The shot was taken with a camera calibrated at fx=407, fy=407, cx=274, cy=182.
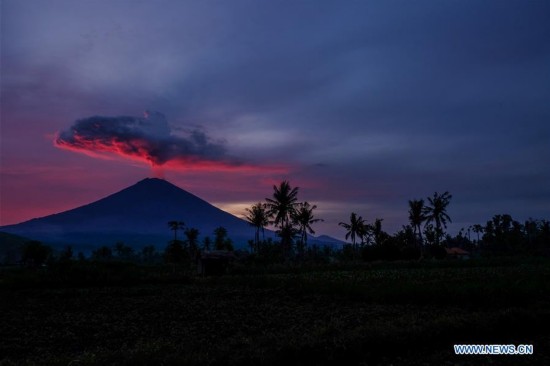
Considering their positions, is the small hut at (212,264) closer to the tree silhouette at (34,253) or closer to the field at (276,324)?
the field at (276,324)

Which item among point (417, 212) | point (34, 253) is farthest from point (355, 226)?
point (34, 253)

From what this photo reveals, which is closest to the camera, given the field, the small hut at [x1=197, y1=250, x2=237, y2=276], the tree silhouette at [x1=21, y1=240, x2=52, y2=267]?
the field

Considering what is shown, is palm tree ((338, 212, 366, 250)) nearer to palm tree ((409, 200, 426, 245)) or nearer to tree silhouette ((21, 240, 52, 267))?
palm tree ((409, 200, 426, 245))

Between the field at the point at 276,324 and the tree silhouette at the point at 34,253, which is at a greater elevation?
the tree silhouette at the point at 34,253

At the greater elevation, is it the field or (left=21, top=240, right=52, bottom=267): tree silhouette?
(left=21, top=240, right=52, bottom=267): tree silhouette

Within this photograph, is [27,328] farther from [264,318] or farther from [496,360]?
→ [496,360]

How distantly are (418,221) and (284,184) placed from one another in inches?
991

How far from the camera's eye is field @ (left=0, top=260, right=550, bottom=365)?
8375 mm

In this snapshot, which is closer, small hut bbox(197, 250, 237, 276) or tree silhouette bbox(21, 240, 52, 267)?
small hut bbox(197, 250, 237, 276)

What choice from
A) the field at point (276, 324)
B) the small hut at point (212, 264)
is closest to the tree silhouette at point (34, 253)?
the small hut at point (212, 264)

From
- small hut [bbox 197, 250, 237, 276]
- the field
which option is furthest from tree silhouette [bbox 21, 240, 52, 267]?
the field

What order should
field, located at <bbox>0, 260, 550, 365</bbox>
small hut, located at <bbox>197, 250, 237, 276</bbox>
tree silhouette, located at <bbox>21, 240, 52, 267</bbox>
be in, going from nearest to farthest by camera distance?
1. field, located at <bbox>0, 260, 550, 365</bbox>
2. small hut, located at <bbox>197, 250, 237, 276</bbox>
3. tree silhouette, located at <bbox>21, 240, 52, 267</bbox>

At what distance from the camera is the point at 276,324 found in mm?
13633

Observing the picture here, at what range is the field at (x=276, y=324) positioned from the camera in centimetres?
838
